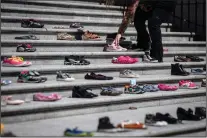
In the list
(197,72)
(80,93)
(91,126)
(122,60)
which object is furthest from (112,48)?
(91,126)

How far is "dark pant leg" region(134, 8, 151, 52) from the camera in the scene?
24.9 ft

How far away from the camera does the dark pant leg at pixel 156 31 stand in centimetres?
713

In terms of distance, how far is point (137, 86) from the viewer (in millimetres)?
6000

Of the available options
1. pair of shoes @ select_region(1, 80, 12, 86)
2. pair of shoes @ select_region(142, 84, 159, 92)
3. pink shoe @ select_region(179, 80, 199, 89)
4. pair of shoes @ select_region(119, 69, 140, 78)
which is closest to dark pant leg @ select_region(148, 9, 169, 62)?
pink shoe @ select_region(179, 80, 199, 89)

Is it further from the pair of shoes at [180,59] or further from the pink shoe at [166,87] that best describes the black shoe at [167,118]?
the pair of shoes at [180,59]

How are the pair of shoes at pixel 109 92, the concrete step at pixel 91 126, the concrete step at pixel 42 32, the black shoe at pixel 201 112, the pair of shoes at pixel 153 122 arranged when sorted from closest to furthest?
the concrete step at pixel 91 126, the pair of shoes at pixel 153 122, the black shoe at pixel 201 112, the pair of shoes at pixel 109 92, the concrete step at pixel 42 32

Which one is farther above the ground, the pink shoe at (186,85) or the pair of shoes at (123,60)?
the pair of shoes at (123,60)

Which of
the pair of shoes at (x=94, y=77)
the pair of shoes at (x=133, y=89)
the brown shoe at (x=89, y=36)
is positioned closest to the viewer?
the pair of shoes at (x=133, y=89)

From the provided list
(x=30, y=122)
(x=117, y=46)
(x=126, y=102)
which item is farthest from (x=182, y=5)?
(x=30, y=122)

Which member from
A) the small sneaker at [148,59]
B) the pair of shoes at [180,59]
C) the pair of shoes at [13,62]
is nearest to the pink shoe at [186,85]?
the small sneaker at [148,59]

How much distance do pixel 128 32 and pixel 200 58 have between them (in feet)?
6.01

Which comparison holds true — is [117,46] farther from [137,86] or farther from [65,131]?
[65,131]

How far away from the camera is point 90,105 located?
5371mm

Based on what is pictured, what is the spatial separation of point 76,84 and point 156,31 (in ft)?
7.76
